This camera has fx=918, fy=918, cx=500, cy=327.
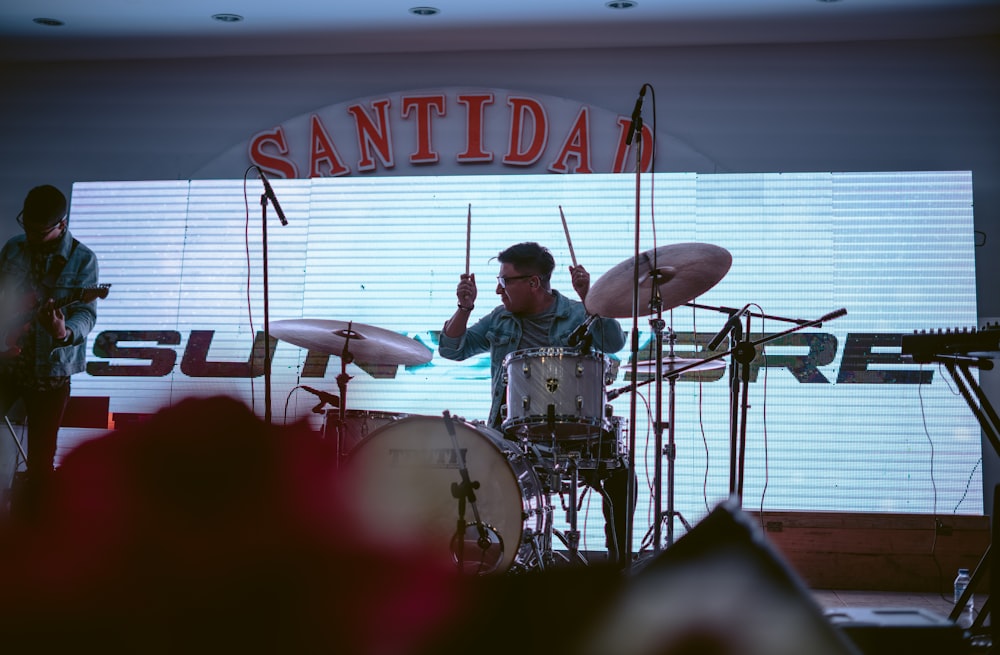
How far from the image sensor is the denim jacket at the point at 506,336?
438 cm

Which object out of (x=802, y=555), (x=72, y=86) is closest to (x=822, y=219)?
(x=802, y=555)

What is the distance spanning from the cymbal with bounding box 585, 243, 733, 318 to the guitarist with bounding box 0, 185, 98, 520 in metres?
2.50

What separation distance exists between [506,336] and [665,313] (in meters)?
1.43

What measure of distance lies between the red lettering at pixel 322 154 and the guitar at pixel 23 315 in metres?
2.00

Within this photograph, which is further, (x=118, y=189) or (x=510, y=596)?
(x=118, y=189)

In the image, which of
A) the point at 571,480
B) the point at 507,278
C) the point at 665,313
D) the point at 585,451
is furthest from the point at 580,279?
the point at 665,313

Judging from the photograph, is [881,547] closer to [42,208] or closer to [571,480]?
[571,480]

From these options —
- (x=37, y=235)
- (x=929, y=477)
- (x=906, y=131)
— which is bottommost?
(x=929, y=477)

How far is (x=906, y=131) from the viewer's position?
229 inches

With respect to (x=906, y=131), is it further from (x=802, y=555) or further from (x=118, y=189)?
(x=118, y=189)

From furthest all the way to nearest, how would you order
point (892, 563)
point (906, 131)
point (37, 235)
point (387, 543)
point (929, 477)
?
point (906, 131) → point (929, 477) → point (892, 563) → point (37, 235) → point (387, 543)

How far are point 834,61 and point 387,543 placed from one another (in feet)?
20.1

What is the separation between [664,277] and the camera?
11.9ft

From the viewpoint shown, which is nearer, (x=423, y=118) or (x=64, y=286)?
(x=64, y=286)
